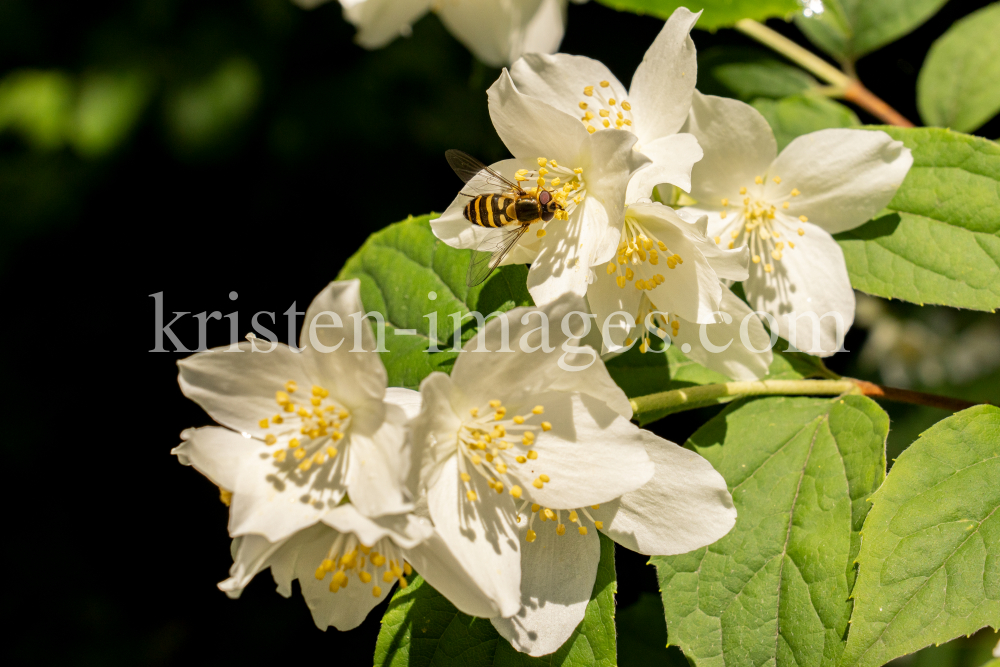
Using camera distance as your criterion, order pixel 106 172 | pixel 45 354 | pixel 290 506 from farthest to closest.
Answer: pixel 45 354, pixel 106 172, pixel 290 506

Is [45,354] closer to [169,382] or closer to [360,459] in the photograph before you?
[169,382]

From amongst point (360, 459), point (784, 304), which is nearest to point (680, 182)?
point (784, 304)

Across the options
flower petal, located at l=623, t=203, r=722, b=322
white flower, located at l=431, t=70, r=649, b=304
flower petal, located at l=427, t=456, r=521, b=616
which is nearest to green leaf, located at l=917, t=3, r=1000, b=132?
flower petal, located at l=623, t=203, r=722, b=322

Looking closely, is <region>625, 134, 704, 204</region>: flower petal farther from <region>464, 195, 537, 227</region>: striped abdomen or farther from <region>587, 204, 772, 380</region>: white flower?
<region>464, 195, 537, 227</region>: striped abdomen

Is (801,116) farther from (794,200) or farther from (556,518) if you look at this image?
(556,518)

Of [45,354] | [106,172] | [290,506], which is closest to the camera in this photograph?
[290,506]

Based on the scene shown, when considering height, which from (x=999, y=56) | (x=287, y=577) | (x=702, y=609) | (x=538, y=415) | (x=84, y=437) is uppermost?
(x=999, y=56)

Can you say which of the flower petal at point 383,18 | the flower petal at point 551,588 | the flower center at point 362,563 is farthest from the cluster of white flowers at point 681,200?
the flower petal at point 383,18

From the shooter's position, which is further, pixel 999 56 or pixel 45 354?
pixel 45 354

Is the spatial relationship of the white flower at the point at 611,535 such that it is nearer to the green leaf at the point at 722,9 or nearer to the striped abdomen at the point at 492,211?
the striped abdomen at the point at 492,211
